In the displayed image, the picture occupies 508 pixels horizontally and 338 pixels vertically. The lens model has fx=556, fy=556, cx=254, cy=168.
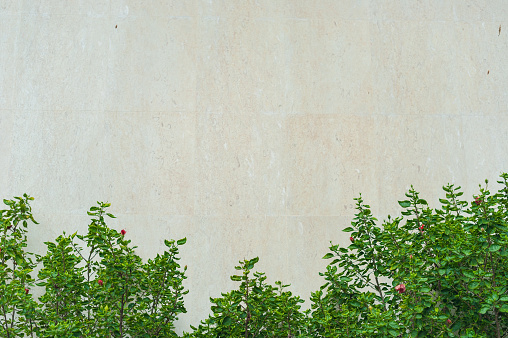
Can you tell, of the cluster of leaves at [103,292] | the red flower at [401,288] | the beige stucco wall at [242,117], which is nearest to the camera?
Answer: the red flower at [401,288]

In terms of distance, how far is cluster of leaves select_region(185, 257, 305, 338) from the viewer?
2.88m

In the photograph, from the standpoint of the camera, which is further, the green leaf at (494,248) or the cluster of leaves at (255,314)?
the cluster of leaves at (255,314)

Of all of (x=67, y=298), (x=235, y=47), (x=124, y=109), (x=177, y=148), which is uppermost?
(x=235, y=47)

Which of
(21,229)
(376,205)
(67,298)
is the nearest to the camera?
(67,298)

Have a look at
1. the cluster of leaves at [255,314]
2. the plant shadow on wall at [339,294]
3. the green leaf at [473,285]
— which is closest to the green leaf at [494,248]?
the plant shadow on wall at [339,294]

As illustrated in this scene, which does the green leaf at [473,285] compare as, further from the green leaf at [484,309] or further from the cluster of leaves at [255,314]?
the cluster of leaves at [255,314]

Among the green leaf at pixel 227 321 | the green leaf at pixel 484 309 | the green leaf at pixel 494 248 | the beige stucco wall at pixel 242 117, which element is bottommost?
the green leaf at pixel 484 309

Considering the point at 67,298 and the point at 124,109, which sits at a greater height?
the point at 124,109

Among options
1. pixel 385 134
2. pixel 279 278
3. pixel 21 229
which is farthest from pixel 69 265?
pixel 385 134

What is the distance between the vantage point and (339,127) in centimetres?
374

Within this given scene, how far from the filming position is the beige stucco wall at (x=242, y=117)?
359cm

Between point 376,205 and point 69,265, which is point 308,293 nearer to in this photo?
point 376,205

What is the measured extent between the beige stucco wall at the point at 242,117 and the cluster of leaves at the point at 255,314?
570mm

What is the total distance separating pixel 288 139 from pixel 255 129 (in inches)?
9.0
